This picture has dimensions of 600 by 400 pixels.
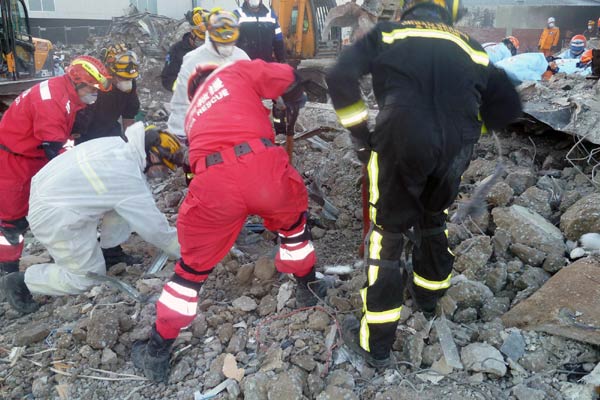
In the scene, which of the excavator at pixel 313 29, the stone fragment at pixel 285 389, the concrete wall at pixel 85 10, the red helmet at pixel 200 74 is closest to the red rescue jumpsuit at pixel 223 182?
the red helmet at pixel 200 74

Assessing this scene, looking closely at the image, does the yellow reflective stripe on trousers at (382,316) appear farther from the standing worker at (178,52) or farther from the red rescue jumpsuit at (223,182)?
the standing worker at (178,52)

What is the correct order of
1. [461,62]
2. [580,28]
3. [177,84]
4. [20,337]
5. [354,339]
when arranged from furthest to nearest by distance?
[580,28] < [177,84] < [20,337] < [354,339] < [461,62]

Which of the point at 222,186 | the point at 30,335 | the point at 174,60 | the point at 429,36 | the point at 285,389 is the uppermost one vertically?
the point at 429,36

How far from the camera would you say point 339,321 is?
2865 millimetres

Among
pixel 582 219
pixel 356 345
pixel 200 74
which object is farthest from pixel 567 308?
pixel 200 74

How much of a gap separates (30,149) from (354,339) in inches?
111

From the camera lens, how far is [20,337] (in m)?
3.04

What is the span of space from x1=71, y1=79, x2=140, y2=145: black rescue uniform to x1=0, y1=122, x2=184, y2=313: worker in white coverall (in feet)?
5.04

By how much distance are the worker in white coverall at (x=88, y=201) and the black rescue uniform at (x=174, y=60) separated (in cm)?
195

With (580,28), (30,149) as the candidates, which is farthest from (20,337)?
(580,28)

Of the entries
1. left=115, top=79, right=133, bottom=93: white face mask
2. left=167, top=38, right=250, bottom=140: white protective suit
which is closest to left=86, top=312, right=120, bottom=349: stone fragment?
left=167, top=38, right=250, bottom=140: white protective suit

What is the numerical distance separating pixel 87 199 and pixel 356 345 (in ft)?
6.26

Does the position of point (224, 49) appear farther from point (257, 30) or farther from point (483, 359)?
point (483, 359)

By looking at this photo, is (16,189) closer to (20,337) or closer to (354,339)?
(20,337)
